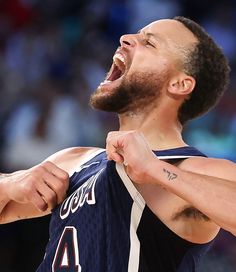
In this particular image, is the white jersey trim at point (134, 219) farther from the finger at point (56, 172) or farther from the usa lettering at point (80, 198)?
the finger at point (56, 172)

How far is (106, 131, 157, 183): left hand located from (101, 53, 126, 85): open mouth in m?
0.68

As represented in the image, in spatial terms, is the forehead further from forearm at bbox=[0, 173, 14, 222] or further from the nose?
forearm at bbox=[0, 173, 14, 222]

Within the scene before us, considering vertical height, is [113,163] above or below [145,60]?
below

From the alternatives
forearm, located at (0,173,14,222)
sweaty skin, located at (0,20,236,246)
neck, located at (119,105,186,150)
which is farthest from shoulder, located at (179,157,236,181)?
forearm, located at (0,173,14,222)

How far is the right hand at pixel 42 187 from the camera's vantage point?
3332mm

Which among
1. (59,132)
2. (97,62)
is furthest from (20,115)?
(97,62)

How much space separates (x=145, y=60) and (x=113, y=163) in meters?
0.57

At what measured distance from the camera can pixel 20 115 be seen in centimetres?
730

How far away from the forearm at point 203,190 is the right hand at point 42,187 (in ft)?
1.85

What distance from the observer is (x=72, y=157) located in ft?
12.8

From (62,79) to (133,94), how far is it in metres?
4.36

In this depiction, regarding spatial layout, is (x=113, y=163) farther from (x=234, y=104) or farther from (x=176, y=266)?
(x=234, y=104)

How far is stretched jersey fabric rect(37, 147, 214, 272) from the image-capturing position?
319cm

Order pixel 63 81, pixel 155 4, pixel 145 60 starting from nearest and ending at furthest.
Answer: pixel 145 60, pixel 63 81, pixel 155 4
